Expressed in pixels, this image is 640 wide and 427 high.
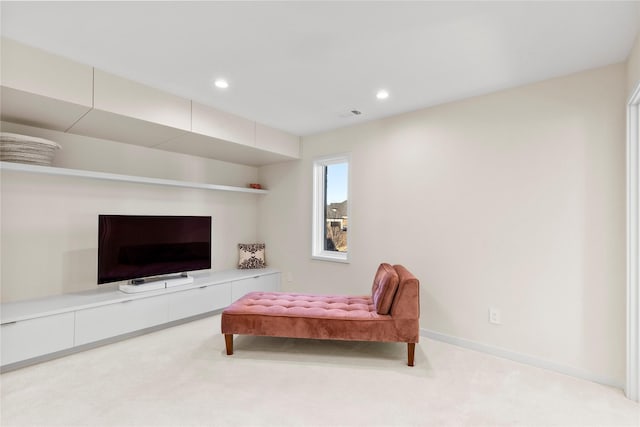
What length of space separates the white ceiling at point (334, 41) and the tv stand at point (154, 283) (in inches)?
78.7

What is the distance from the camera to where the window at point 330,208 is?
4043mm

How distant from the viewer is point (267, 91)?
281 cm

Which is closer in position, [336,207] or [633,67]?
[633,67]

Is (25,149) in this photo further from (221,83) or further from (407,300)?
(407,300)

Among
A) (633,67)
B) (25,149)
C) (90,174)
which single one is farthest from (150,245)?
(633,67)

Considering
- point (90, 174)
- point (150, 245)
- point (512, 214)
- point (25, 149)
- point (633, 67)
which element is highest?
point (633, 67)

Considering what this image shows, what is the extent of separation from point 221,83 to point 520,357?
3460 millimetres

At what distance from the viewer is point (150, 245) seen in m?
3.37

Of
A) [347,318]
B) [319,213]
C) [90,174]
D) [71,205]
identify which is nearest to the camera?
[347,318]

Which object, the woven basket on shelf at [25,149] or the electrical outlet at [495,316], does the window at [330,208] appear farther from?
the woven basket on shelf at [25,149]

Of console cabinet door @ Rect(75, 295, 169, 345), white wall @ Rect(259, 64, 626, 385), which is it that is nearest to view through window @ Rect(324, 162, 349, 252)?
white wall @ Rect(259, 64, 626, 385)

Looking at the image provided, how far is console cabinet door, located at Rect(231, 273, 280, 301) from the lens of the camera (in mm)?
3930

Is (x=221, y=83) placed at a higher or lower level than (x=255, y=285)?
higher

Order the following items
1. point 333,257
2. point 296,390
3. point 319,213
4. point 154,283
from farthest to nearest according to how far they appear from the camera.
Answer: point 319,213, point 333,257, point 154,283, point 296,390
